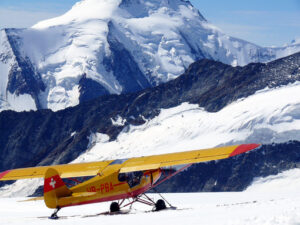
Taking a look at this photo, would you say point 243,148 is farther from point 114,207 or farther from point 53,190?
point 53,190

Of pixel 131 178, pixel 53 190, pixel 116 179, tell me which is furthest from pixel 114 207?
pixel 53 190

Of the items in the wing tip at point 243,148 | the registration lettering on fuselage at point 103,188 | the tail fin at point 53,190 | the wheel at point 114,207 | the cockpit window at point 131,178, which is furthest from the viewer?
the cockpit window at point 131,178

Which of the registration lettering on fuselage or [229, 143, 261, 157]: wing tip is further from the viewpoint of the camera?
the registration lettering on fuselage

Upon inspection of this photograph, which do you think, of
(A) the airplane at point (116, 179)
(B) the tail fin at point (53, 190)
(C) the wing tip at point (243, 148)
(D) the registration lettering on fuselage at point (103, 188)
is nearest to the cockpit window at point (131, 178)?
(A) the airplane at point (116, 179)

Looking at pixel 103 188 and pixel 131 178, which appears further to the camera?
pixel 131 178

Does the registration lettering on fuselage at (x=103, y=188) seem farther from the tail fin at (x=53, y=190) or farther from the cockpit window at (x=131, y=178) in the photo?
the tail fin at (x=53, y=190)

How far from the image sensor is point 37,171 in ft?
141

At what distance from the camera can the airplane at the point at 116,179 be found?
121ft

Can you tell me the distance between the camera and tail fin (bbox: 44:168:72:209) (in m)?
36.8

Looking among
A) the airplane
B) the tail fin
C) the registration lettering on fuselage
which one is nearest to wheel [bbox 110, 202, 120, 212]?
the airplane

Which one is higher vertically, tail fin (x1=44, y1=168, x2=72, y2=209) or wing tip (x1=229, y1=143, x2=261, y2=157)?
wing tip (x1=229, y1=143, x2=261, y2=157)

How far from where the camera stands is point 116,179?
128 feet

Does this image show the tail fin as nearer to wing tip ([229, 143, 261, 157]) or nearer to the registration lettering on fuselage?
the registration lettering on fuselage

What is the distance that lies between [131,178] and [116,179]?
133 cm
